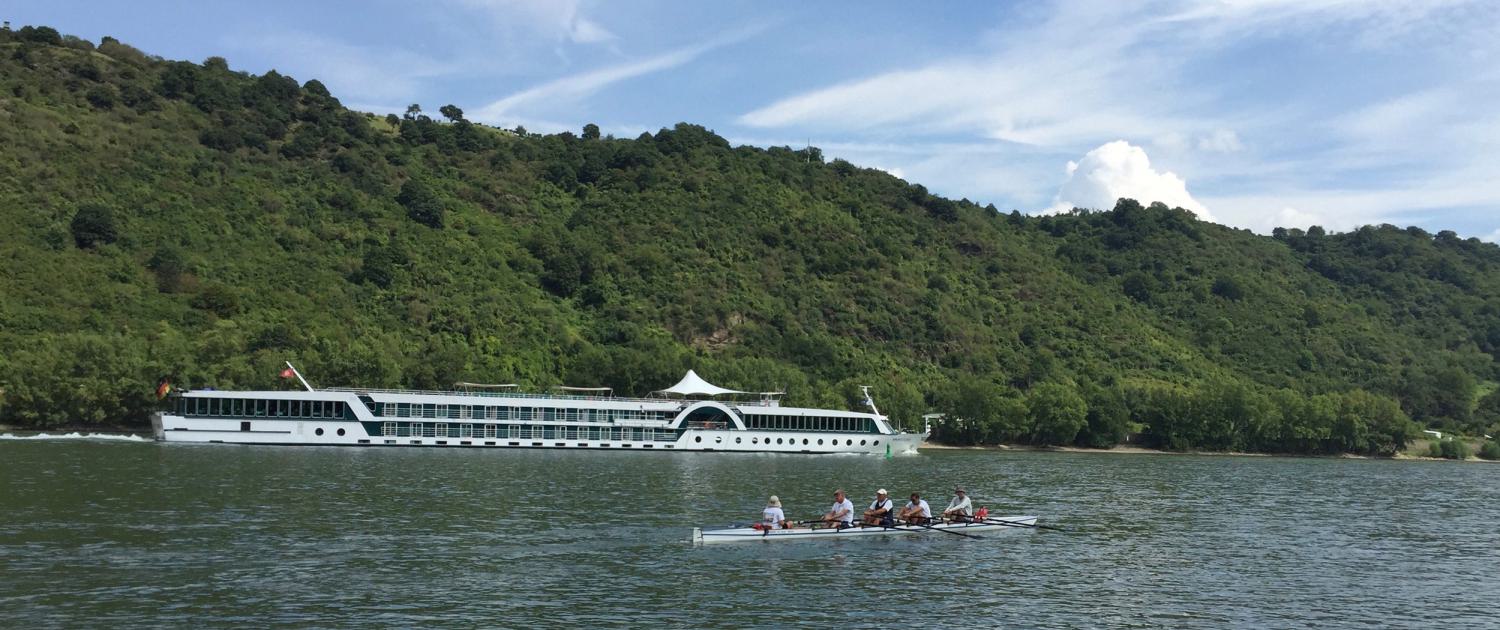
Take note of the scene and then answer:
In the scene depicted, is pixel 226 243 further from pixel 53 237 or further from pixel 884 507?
pixel 884 507

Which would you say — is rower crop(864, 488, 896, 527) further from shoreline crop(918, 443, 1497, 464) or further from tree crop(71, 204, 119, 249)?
tree crop(71, 204, 119, 249)

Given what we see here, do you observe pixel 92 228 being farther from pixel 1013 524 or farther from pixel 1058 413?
pixel 1013 524

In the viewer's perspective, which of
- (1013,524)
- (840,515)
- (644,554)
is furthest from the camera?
(1013,524)

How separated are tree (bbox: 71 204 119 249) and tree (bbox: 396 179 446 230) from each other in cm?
4603

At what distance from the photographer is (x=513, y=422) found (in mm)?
109812

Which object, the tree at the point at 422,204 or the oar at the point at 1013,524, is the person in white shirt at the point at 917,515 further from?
the tree at the point at 422,204

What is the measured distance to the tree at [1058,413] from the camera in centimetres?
13875

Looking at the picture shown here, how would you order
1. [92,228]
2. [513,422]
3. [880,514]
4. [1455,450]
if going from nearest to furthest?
[880,514]
[513,422]
[92,228]
[1455,450]

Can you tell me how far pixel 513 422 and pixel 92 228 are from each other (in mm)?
63340

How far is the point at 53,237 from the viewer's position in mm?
134875

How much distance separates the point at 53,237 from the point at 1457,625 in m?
140

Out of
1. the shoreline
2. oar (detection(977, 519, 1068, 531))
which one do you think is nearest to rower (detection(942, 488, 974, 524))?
oar (detection(977, 519, 1068, 531))

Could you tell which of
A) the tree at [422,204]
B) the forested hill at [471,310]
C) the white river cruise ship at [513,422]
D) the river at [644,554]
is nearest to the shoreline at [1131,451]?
the forested hill at [471,310]

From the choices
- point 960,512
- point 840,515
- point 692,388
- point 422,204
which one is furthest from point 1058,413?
point 422,204
